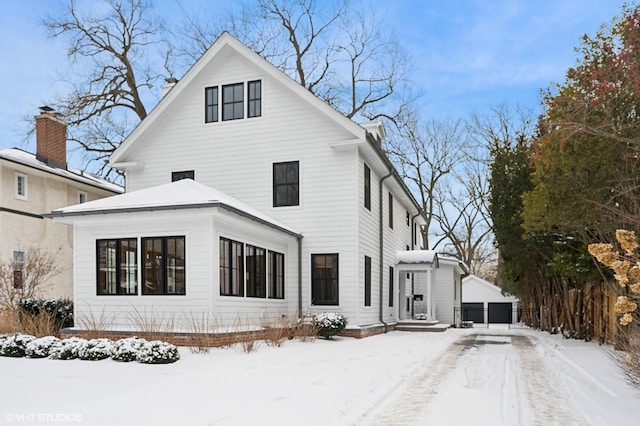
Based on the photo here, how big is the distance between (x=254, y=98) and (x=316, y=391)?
11867mm

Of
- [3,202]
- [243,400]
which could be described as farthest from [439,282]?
[243,400]

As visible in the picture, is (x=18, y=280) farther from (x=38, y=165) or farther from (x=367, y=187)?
(x=367, y=187)

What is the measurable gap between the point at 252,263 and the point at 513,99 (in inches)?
966

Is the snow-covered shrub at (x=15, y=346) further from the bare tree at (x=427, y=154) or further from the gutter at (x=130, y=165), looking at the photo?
the bare tree at (x=427, y=154)

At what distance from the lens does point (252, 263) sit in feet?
48.9

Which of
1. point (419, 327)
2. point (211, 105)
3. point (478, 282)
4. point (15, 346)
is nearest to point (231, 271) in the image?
point (15, 346)

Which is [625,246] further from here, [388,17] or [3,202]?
[388,17]

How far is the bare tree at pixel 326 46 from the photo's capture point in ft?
96.8

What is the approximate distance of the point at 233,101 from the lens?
17.7m

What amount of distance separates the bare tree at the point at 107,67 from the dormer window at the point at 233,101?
11.8m

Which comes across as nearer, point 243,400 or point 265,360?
point 243,400

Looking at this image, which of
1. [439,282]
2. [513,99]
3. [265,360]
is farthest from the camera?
[513,99]

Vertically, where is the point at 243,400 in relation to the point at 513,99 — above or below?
below

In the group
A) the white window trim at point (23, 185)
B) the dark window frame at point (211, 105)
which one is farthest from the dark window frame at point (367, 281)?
the white window trim at point (23, 185)
